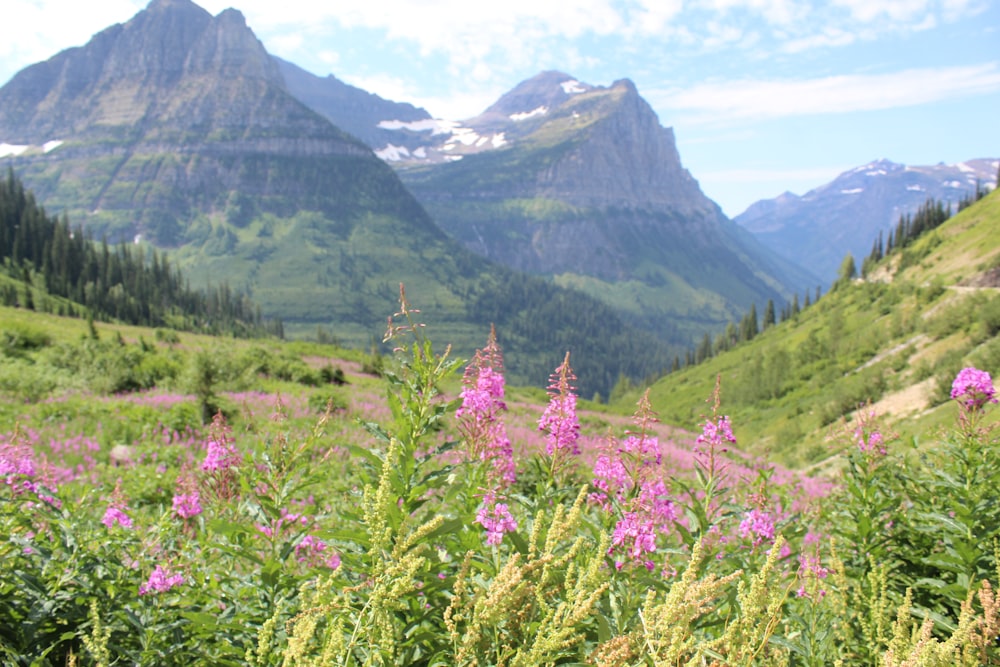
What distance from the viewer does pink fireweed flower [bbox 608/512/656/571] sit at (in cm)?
405

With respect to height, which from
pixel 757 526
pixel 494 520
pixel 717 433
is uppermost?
pixel 717 433

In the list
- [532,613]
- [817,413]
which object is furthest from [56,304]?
[532,613]

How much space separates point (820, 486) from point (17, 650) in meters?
20.7

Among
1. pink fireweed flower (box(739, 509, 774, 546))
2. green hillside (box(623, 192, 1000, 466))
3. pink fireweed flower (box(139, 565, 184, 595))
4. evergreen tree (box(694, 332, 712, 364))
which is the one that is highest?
pink fireweed flower (box(739, 509, 774, 546))

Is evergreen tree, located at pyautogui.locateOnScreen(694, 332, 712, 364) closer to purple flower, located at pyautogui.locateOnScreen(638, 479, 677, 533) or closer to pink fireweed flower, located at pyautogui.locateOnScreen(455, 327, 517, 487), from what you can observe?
purple flower, located at pyautogui.locateOnScreen(638, 479, 677, 533)

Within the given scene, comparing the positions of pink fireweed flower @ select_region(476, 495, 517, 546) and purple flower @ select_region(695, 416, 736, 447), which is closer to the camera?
pink fireweed flower @ select_region(476, 495, 517, 546)

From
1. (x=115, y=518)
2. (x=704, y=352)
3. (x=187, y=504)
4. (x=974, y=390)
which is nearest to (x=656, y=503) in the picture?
(x=974, y=390)

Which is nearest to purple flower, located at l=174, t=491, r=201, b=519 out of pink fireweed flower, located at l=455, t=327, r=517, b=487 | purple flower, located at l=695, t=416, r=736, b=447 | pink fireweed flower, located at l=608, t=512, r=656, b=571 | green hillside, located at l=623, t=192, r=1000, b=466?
pink fireweed flower, located at l=455, t=327, r=517, b=487

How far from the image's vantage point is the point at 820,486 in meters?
19.2

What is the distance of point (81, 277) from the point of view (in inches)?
4294

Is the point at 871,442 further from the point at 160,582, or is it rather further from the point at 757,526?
the point at 160,582

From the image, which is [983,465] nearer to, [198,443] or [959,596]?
[959,596]

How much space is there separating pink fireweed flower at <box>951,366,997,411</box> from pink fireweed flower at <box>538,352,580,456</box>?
173 inches

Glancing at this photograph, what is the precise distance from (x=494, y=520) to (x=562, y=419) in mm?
1011
